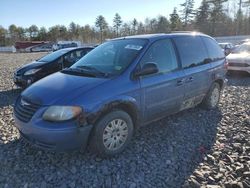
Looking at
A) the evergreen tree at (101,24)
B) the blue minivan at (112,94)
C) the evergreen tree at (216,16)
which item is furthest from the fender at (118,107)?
the evergreen tree at (101,24)

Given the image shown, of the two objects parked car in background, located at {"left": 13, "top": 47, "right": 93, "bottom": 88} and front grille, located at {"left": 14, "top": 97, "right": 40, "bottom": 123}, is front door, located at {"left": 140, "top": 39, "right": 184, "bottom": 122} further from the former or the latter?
parked car in background, located at {"left": 13, "top": 47, "right": 93, "bottom": 88}

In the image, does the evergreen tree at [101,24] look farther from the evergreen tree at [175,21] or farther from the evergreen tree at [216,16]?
the evergreen tree at [216,16]

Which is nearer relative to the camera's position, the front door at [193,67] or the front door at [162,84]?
the front door at [162,84]

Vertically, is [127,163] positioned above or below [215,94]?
below

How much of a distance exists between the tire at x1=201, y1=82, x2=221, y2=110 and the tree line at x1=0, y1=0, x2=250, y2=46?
34.6 meters

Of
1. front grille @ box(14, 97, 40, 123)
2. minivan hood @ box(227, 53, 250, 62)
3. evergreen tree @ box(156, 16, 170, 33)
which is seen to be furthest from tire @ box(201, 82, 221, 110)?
evergreen tree @ box(156, 16, 170, 33)

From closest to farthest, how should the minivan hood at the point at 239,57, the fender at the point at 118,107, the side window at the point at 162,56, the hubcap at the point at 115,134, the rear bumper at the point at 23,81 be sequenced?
the fender at the point at 118,107 → the hubcap at the point at 115,134 → the side window at the point at 162,56 → the rear bumper at the point at 23,81 → the minivan hood at the point at 239,57

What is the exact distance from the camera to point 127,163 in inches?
159

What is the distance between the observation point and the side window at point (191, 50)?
17.4 feet

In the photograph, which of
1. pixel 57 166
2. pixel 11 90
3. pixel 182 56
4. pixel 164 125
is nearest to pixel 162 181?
pixel 57 166

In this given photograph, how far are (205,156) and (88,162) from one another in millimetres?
1814

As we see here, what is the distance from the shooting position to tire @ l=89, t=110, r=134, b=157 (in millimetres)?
3881

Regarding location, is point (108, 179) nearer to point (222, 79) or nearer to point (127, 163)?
point (127, 163)

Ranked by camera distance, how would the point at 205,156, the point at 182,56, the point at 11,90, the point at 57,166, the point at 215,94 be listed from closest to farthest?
the point at 57,166 < the point at 205,156 < the point at 182,56 < the point at 215,94 < the point at 11,90
